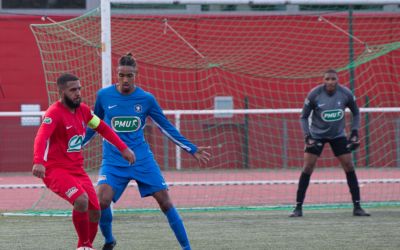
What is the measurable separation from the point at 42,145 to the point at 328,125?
525 centimetres

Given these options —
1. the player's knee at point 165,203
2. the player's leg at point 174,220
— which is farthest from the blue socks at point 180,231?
the player's knee at point 165,203

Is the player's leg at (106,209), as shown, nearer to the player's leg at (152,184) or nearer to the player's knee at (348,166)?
the player's leg at (152,184)

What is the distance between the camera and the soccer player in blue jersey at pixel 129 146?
8383 mm

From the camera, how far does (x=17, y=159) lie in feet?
65.2

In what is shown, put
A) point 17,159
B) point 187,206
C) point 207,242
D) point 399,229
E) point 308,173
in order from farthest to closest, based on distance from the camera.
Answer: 1. point 17,159
2. point 187,206
3. point 308,173
4. point 399,229
5. point 207,242

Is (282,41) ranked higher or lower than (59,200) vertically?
higher

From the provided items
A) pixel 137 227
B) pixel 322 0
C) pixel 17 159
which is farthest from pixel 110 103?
pixel 17 159

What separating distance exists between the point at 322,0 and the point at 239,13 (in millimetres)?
8826

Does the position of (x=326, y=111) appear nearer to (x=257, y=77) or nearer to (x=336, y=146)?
(x=336, y=146)

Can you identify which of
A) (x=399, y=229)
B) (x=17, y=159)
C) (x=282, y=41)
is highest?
(x=282, y=41)

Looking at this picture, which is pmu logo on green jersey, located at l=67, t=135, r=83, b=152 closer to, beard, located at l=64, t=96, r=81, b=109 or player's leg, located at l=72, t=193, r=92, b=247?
beard, located at l=64, t=96, r=81, b=109

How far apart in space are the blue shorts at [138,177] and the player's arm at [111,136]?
13.1 inches

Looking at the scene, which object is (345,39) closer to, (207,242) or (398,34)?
(398,34)

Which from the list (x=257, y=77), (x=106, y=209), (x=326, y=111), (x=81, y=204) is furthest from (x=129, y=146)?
(x=257, y=77)
